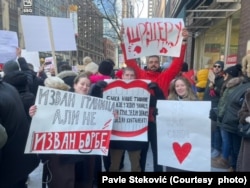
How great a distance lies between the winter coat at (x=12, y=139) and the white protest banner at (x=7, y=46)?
10.1 feet

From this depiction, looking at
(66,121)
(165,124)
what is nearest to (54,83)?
(66,121)

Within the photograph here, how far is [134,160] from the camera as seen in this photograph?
3633 millimetres

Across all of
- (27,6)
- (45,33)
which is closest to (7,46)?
(45,33)

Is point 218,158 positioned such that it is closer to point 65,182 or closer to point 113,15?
point 65,182

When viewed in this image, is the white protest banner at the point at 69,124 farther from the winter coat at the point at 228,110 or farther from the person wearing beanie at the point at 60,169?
the winter coat at the point at 228,110

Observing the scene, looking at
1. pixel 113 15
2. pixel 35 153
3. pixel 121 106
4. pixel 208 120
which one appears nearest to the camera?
pixel 35 153

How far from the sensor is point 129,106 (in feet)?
11.1

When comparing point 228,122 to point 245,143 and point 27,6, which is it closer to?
point 245,143

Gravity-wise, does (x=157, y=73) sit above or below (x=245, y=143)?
above

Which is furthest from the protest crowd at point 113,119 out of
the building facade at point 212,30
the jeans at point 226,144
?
the building facade at point 212,30

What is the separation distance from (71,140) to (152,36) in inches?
72.3

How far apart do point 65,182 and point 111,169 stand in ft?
2.51

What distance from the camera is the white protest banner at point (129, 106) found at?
3.35 m

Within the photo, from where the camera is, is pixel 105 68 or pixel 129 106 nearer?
pixel 129 106
